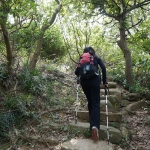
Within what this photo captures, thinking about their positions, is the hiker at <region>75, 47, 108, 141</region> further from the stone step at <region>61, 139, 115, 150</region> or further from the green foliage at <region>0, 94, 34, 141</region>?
the green foliage at <region>0, 94, 34, 141</region>

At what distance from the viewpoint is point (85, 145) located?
4.07m

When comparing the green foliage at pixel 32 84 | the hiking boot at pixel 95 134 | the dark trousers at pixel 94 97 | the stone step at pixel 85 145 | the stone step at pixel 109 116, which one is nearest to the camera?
the stone step at pixel 85 145

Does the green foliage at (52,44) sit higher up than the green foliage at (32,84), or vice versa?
the green foliage at (52,44)

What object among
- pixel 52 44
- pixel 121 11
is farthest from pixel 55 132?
pixel 52 44

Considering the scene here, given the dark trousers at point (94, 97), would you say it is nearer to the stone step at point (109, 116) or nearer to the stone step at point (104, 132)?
the stone step at point (104, 132)

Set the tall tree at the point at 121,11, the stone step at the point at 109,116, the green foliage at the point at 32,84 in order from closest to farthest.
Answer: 1. the stone step at the point at 109,116
2. the green foliage at the point at 32,84
3. the tall tree at the point at 121,11

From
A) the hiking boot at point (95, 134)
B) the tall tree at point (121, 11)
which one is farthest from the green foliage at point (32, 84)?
the tall tree at point (121, 11)

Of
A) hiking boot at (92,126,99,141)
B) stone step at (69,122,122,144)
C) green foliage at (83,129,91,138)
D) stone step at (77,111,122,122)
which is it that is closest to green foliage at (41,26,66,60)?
stone step at (77,111,122,122)

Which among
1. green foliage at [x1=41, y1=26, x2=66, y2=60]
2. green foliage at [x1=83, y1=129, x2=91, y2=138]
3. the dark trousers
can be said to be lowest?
green foliage at [x1=83, y1=129, x2=91, y2=138]

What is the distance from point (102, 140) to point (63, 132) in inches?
41.2

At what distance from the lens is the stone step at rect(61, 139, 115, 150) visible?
396cm

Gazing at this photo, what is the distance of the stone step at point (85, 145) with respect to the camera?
396 centimetres

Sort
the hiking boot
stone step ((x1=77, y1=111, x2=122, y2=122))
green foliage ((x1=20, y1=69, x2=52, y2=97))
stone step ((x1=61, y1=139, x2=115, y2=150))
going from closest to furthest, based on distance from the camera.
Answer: stone step ((x1=61, y1=139, x2=115, y2=150))
the hiking boot
stone step ((x1=77, y1=111, x2=122, y2=122))
green foliage ((x1=20, y1=69, x2=52, y2=97))

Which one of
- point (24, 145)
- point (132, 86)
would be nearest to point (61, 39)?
point (132, 86)
